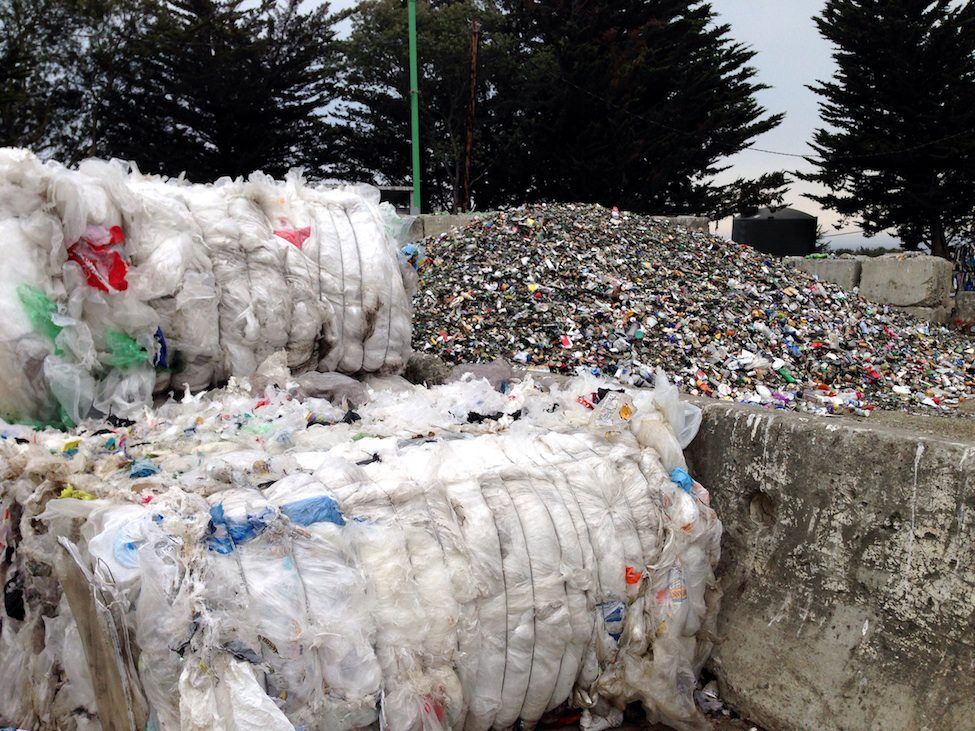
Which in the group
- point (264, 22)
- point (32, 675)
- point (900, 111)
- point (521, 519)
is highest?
point (264, 22)

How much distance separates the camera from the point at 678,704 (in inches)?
85.2

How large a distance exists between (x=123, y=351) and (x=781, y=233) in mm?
12361

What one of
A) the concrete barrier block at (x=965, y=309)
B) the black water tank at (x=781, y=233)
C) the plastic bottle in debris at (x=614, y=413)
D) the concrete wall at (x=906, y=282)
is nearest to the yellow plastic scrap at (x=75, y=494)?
the plastic bottle in debris at (x=614, y=413)

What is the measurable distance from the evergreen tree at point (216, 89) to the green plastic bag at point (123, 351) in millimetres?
19872

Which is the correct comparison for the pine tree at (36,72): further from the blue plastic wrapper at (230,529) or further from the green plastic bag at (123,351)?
the blue plastic wrapper at (230,529)

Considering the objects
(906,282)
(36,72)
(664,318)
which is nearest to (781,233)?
(906,282)

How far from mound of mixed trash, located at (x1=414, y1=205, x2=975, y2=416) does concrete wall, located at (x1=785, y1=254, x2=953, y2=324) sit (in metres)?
1.58

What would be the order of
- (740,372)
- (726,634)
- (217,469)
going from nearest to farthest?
(217,469) < (726,634) < (740,372)

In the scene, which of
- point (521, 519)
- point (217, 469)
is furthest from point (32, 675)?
point (521, 519)

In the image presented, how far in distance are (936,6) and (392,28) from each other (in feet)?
46.6

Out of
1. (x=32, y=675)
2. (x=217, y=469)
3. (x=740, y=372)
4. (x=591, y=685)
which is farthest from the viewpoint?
(x=740, y=372)

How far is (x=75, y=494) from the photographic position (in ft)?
6.09

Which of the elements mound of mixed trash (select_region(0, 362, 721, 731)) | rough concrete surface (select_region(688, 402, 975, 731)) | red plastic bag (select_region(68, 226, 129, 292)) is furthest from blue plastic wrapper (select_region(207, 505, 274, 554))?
rough concrete surface (select_region(688, 402, 975, 731))

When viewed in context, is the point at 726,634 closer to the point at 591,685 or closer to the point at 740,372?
the point at 591,685
